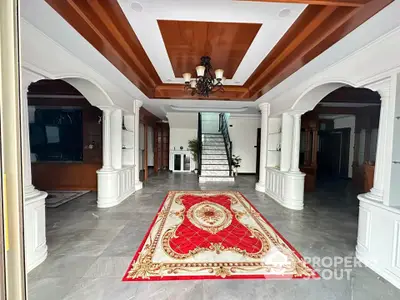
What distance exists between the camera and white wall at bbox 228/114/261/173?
9711 mm

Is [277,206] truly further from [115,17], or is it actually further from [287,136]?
[115,17]

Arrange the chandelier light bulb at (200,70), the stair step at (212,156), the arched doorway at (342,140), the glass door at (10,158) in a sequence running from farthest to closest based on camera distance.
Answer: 1. the stair step at (212,156)
2. the arched doorway at (342,140)
3. the chandelier light bulb at (200,70)
4. the glass door at (10,158)

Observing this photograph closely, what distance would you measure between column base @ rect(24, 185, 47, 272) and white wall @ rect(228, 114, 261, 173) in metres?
8.01

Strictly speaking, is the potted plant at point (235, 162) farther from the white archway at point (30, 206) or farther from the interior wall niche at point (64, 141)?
the white archway at point (30, 206)

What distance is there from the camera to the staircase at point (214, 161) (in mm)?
8080

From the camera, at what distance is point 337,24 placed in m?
2.23

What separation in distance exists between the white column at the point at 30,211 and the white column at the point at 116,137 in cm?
252

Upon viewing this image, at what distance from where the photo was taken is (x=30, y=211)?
2.41m

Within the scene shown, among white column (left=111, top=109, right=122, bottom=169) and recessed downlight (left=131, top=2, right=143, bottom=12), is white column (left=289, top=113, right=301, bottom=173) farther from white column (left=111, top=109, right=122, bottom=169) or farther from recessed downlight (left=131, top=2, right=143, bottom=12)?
white column (left=111, top=109, right=122, bottom=169)

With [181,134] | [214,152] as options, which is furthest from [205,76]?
[181,134]

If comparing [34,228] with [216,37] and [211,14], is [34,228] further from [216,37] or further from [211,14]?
[216,37]

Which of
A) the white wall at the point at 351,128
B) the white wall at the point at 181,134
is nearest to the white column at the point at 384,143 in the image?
the white wall at the point at 351,128

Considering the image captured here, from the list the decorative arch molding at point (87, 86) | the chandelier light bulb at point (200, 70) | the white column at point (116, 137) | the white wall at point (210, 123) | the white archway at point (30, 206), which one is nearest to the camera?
the white archway at point (30, 206)

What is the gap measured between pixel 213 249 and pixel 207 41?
3.04 m
